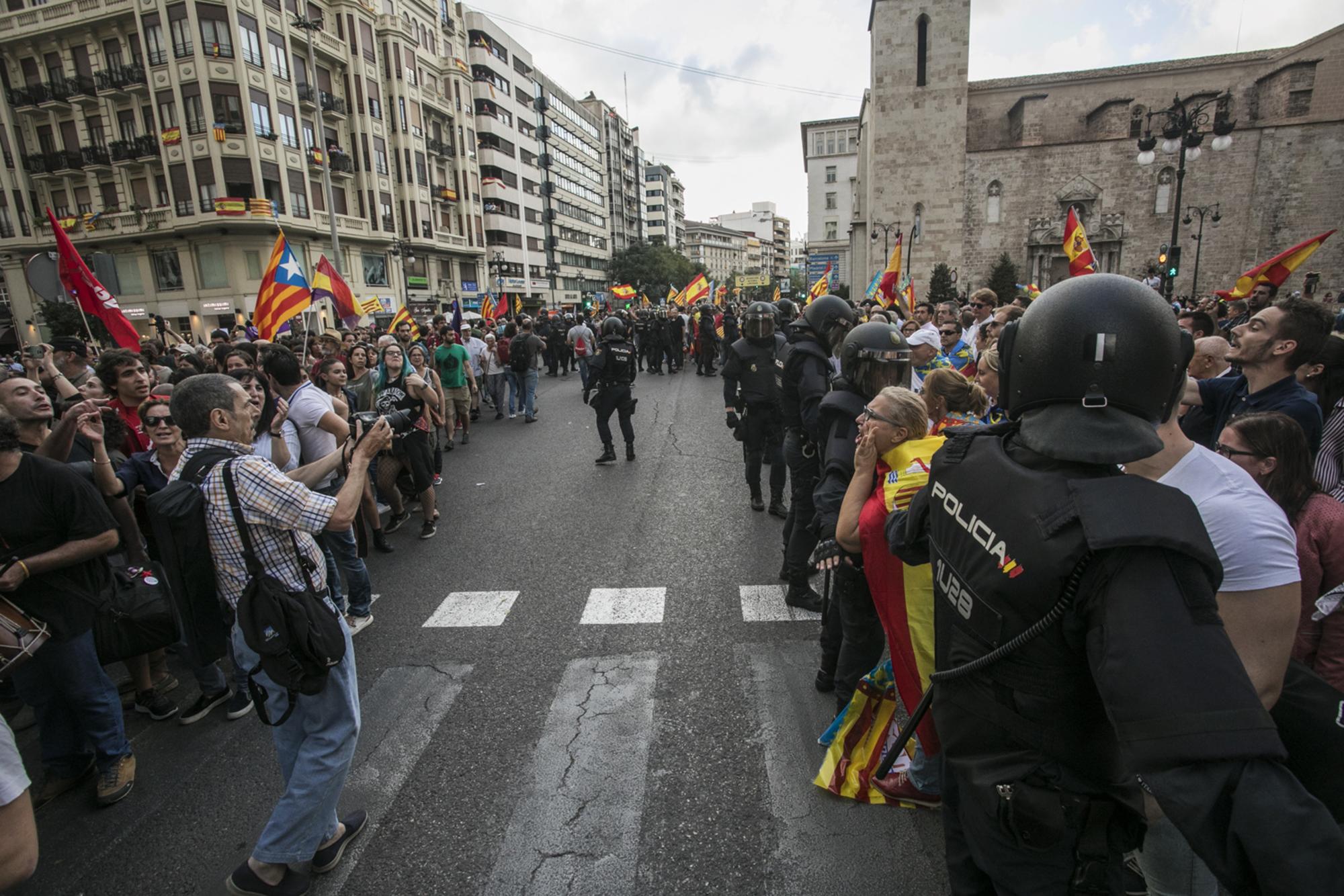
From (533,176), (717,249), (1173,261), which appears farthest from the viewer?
(717,249)

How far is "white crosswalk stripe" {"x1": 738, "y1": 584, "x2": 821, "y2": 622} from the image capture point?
471 centimetres

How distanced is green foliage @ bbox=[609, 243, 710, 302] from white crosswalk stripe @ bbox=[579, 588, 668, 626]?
64.8 metres

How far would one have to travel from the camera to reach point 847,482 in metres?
3.42

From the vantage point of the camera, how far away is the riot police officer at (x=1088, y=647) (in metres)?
0.99

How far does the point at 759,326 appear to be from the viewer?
22.4 feet

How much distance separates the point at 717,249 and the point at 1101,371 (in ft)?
509

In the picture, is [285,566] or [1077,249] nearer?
[285,566]

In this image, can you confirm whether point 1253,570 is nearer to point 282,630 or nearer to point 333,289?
point 282,630

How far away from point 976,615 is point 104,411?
212 inches

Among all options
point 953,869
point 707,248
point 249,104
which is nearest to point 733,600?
point 953,869

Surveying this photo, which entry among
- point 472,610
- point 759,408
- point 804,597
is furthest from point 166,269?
point 804,597

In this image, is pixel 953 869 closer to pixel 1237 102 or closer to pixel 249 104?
pixel 249 104

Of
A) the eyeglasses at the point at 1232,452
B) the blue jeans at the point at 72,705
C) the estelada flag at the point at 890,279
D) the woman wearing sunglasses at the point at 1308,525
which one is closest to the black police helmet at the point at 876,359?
the eyeglasses at the point at 1232,452

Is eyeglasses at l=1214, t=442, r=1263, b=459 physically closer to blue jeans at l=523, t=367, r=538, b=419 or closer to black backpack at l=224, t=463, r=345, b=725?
black backpack at l=224, t=463, r=345, b=725
